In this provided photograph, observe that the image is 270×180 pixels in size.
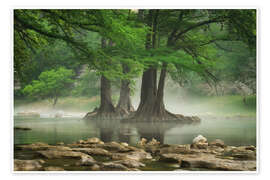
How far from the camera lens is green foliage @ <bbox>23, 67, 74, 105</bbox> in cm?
754

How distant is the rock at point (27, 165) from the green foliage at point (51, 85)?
2.12 m

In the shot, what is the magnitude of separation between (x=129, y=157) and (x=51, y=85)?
3.25 metres

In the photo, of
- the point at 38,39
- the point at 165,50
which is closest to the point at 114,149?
the point at 38,39

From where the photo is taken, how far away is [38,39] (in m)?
7.68

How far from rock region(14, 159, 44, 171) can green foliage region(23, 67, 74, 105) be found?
83.6 inches

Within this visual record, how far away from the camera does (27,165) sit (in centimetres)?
518

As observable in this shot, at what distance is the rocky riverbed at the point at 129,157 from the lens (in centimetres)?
515

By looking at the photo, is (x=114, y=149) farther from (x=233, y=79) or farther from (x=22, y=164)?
(x=233, y=79)

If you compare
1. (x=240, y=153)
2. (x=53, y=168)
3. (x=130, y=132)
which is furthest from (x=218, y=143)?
(x=53, y=168)

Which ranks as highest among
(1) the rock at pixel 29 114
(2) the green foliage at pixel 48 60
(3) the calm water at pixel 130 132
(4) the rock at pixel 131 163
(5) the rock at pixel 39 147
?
(2) the green foliage at pixel 48 60

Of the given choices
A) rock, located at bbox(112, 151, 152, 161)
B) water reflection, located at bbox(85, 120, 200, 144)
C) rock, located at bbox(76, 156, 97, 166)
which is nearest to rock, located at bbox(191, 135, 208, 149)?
water reflection, located at bbox(85, 120, 200, 144)

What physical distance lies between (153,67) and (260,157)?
512cm

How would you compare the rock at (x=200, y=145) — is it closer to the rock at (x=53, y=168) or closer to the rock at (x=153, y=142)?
the rock at (x=153, y=142)

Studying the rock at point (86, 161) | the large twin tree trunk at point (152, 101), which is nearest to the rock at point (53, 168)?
the rock at point (86, 161)
